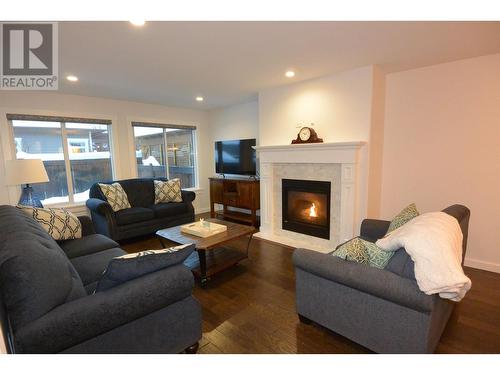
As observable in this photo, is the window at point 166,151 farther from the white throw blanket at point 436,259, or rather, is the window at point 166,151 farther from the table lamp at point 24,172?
the white throw blanket at point 436,259

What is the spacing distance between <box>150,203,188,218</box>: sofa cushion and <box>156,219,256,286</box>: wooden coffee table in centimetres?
117

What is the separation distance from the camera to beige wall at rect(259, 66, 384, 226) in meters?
3.13

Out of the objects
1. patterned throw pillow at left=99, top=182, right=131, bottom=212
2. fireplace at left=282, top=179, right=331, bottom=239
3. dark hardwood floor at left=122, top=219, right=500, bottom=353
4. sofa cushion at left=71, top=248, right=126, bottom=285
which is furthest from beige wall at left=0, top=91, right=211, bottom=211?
dark hardwood floor at left=122, top=219, right=500, bottom=353

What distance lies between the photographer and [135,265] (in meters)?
1.42

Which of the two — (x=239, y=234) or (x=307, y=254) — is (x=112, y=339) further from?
(x=239, y=234)

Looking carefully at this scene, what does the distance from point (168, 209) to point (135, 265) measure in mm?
2918

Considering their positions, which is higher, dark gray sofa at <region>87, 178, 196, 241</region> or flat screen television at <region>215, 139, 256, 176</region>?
flat screen television at <region>215, 139, 256, 176</region>

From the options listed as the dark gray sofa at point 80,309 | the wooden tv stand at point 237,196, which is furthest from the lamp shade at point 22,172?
the wooden tv stand at point 237,196

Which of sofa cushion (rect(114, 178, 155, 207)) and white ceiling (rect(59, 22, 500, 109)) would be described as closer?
white ceiling (rect(59, 22, 500, 109))

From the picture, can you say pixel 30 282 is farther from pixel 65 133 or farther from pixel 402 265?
pixel 65 133

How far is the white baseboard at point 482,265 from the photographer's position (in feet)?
9.25

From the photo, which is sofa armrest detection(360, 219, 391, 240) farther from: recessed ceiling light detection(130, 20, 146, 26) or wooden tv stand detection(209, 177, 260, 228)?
recessed ceiling light detection(130, 20, 146, 26)

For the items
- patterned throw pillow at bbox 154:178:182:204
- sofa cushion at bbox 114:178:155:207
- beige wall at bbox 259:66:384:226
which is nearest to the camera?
beige wall at bbox 259:66:384:226
